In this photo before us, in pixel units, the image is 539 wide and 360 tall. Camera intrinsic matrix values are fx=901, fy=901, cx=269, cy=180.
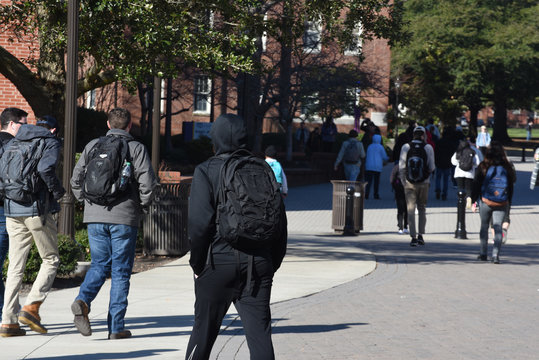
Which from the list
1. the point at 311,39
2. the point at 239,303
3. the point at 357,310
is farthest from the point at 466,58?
the point at 239,303

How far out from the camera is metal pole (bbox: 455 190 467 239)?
52.2 feet

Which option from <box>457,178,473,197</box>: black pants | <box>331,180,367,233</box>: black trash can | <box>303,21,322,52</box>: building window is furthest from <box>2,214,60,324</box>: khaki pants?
<box>303,21,322,52</box>: building window

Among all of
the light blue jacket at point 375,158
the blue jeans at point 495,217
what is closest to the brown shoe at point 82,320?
the blue jeans at point 495,217

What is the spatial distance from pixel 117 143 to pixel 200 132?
80.7 ft

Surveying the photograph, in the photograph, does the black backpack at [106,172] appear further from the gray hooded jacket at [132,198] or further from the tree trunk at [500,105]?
the tree trunk at [500,105]

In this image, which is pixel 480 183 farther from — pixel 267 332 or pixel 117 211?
pixel 267 332

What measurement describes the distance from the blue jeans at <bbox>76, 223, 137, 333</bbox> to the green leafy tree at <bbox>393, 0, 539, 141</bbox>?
4343cm

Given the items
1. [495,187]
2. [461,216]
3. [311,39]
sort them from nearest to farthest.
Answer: [495,187] → [461,216] → [311,39]

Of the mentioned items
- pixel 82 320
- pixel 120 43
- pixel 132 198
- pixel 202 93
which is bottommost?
pixel 82 320

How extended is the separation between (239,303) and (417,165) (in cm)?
936

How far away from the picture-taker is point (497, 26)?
5253cm

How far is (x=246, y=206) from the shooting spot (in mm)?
4793

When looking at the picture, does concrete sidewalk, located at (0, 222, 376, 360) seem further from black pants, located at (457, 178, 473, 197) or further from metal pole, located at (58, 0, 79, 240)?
black pants, located at (457, 178, 473, 197)

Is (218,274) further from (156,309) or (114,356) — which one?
(156,309)
